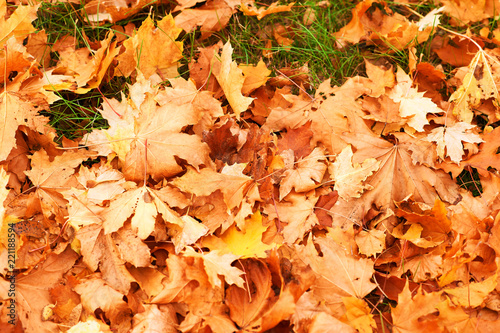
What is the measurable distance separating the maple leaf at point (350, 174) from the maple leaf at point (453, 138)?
0.35 metres

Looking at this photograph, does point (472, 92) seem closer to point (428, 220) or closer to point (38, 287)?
point (428, 220)

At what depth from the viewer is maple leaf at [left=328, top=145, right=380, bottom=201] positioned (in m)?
1.78

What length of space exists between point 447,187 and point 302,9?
1.35m

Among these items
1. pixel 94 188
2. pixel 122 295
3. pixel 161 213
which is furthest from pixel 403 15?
pixel 122 295

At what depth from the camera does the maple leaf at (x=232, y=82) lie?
A: 185cm

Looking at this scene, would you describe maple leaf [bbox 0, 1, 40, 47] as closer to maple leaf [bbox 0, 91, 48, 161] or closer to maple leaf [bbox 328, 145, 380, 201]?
maple leaf [bbox 0, 91, 48, 161]

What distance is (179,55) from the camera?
210 centimetres

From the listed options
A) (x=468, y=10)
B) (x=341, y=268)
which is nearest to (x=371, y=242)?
(x=341, y=268)

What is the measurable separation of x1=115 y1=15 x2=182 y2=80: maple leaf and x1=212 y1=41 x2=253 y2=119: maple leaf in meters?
0.34

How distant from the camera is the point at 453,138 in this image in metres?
1.89

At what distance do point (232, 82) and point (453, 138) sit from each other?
1.14 m

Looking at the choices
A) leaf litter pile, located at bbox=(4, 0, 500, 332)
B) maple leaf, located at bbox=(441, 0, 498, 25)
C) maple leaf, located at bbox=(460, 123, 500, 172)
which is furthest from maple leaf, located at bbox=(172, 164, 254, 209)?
maple leaf, located at bbox=(441, 0, 498, 25)

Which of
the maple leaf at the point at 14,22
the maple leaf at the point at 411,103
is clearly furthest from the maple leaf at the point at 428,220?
the maple leaf at the point at 14,22

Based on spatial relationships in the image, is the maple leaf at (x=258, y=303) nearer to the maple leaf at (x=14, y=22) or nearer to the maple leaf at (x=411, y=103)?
the maple leaf at (x=411, y=103)
